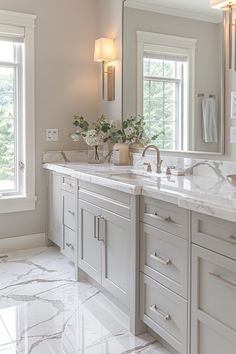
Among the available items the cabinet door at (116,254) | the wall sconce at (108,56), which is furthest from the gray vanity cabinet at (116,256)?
the wall sconce at (108,56)

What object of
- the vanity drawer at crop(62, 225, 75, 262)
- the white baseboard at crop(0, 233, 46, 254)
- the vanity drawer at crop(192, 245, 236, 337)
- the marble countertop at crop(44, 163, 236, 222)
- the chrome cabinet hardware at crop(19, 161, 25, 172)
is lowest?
the white baseboard at crop(0, 233, 46, 254)

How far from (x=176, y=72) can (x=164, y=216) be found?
134 cm

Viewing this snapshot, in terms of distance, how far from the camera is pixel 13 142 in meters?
3.66

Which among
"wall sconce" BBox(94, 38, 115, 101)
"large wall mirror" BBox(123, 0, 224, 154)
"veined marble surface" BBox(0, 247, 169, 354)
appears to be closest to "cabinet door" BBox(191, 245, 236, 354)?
"veined marble surface" BBox(0, 247, 169, 354)

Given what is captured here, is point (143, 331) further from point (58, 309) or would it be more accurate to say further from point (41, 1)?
point (41, 1)

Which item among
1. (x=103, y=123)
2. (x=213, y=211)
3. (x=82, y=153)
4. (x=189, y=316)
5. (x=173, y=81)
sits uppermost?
(x=173, y=81)

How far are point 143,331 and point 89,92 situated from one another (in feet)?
8.09

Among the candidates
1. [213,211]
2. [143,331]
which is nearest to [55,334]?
[143,331]

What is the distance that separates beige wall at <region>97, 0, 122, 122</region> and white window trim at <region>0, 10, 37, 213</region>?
66cm

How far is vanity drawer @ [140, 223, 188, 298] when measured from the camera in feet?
5.77

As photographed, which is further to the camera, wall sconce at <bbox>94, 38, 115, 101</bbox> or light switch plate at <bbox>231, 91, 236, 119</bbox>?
wall sconce at <bbox>94, 38, 115, 101</bbox>

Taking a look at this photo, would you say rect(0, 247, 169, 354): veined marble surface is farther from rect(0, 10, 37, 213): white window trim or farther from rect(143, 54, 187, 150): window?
rect(143, 54, 187, 150): window

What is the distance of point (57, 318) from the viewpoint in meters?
2.34

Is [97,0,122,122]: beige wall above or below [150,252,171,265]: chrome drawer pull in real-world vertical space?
above
